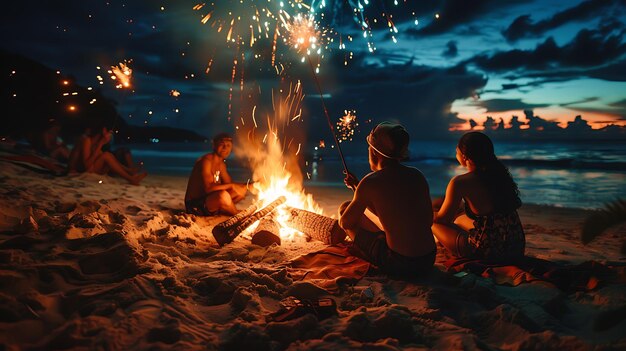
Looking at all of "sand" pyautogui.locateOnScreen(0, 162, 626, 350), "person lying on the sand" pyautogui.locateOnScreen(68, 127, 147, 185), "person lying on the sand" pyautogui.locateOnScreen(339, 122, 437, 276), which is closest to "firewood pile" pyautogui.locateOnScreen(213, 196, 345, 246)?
"sand" pyautogui.locateOnScreen(0, 162, 626, 350)

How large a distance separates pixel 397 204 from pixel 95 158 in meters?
8.93

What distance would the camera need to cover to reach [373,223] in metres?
4.75

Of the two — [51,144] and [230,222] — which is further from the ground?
[51,144]

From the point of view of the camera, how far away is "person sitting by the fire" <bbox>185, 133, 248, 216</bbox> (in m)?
6.79

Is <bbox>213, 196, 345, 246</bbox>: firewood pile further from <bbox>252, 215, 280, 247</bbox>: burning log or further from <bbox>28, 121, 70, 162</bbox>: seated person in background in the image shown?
<bbox>28, 121, 70, 162</bbox>: seated person in background

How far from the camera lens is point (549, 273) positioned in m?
3.88

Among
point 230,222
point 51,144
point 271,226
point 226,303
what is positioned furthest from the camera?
point 51,144

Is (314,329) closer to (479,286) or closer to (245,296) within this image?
(245,296)

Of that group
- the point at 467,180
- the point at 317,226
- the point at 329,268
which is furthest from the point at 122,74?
the point at 467,180

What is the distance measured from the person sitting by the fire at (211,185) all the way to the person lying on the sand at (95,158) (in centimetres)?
430

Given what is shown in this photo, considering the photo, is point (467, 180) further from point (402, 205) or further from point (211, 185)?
point (211, 185)

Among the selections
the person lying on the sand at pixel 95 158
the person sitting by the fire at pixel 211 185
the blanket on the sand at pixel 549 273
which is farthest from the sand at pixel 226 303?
the person lying on the sand at pixel 95 158

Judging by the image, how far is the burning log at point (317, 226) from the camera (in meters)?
5.39

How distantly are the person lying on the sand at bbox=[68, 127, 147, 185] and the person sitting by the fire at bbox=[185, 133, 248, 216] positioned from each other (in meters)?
4.30
